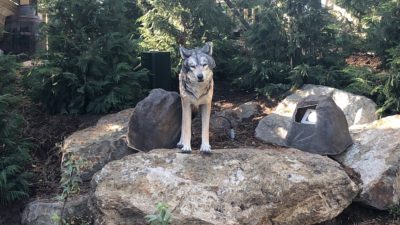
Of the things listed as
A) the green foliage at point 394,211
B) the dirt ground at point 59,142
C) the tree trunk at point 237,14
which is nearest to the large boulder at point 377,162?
the green foliage at point 394,211

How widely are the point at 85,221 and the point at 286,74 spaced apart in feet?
13.2

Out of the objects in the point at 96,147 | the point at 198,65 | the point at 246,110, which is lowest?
the point at 96,147

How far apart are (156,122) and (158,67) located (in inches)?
72.8

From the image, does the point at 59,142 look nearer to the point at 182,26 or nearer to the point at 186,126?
the point at 186,126

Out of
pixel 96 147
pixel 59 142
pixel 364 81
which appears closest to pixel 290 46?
pixel 364 81

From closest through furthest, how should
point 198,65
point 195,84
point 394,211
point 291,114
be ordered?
point 198,65 → point 195,84 → point 394,211 → point 291,114

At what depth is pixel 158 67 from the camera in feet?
23.1

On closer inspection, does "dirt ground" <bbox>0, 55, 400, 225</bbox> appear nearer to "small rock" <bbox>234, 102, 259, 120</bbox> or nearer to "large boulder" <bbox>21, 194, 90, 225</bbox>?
"small rock" <bbox>234, 102, 259, 120</bbox>

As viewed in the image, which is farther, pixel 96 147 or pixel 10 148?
pixel 96 147

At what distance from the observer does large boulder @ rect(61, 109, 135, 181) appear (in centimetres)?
546

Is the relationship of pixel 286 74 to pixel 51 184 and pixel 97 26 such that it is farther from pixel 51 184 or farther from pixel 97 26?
pixel 51 184

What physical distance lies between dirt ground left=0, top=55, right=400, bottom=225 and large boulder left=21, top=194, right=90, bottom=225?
244 mm

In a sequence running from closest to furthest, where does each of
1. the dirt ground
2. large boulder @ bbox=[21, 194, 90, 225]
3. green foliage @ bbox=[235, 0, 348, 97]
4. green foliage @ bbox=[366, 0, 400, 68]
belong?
large boulder @ bbox=[21, 194, 90, 225], the dirt ground, green foliage @ bbox=[366, 0, 400, 68], green foliage @ bbox=[235, 0, 348, 97]

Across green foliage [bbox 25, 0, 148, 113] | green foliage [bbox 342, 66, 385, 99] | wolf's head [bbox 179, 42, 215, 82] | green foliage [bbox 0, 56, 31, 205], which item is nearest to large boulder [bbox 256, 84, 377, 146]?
green foliage [bbox 342, 66, 385, 99]
